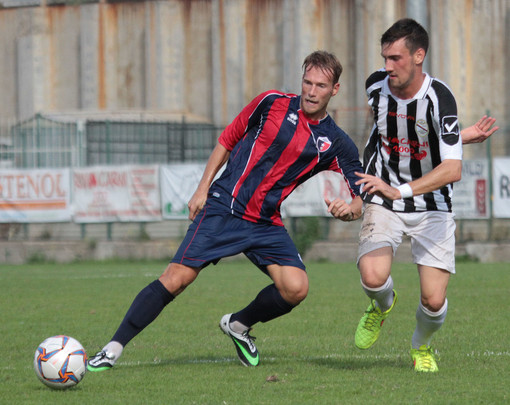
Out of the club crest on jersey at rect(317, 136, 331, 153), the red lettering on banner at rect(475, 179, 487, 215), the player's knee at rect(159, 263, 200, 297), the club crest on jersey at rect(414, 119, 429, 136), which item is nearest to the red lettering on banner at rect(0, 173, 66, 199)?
the red lettering on banner at rect(475, 179, 487, 215)

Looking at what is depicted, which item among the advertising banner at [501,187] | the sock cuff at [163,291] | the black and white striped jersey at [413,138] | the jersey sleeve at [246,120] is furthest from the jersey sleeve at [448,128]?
the advertising banner at [501,187]

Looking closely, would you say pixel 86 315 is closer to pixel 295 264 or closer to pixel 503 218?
pixel 295 264

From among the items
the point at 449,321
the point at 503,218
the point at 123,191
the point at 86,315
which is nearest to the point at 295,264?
the point at 449,321

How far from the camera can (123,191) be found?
19828mm

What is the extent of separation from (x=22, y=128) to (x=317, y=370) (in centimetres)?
1623

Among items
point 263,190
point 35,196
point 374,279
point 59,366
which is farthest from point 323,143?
point 35,196

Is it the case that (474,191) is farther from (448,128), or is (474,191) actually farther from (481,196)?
(448,128)

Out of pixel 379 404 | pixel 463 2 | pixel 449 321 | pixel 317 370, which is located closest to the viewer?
pixel 379 404

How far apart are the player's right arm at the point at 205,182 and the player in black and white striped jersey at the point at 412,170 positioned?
1030mm

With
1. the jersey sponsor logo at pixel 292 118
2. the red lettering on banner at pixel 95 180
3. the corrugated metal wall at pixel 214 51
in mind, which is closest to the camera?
the jersey sponsor logo at pixel 292 118

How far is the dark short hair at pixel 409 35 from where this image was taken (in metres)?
6.45

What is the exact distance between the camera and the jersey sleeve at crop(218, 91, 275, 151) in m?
6.82

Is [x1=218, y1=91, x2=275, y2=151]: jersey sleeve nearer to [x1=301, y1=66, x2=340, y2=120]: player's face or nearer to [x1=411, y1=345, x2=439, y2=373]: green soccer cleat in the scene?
[x1=301, y1=66, x2=340, y2=120]: player's face

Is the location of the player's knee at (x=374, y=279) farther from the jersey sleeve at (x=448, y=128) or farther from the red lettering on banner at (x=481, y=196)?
the red lettering on banner at (x=481, y=196)
